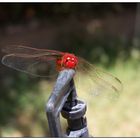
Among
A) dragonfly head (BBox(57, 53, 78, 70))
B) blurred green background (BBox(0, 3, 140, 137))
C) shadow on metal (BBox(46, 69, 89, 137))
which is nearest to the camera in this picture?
shadow on metal (BBox(46, 69, 89, 137))

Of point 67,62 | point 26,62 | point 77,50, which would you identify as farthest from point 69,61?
point 77,50

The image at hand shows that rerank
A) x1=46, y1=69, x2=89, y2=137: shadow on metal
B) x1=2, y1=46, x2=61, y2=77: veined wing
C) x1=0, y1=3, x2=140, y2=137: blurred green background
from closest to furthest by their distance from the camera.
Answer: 1. x1=46, y1=69, x2=89, y2=137: shadow on metal
2. x1=2, y1=46, x2=61, y2=77: veined wing
3. x1=0, y1=3, x2=140, y2=137: blurred green background

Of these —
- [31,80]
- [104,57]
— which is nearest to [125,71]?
[104,57]

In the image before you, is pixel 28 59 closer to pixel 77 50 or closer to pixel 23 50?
pixel 23 50

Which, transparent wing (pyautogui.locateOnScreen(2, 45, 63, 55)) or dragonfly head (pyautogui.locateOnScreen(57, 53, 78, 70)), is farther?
transparent wing (pyautogui.locateOnScreen(2, 45, 63, 55))

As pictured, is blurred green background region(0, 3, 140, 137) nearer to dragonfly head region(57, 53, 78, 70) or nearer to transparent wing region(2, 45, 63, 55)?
transparent wing region(2, 45, 63, 55)

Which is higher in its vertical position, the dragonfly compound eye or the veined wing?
the dragonfly compound eye

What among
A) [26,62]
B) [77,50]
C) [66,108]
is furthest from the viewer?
[77,50]

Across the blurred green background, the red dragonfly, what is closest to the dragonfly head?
the red dragonfly
